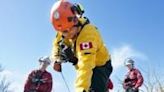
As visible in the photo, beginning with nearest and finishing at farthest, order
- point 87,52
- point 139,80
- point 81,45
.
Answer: point 87,52
point 81,45
point 139,80

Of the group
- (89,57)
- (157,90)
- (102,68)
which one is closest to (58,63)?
(102,68)

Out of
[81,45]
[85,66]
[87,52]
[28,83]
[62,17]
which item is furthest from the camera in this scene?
[28,83]

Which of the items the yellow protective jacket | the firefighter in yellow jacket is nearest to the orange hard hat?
the firefighter in yellow jacket

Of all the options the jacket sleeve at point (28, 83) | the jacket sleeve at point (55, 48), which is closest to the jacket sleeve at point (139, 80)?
the jacket sleeve at point (28, 83)

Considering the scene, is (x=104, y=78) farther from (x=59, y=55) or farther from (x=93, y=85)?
(x=59, y=55)

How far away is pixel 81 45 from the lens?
4.82 metres

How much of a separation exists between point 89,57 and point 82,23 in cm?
66

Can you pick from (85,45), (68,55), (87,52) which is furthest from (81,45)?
(68,55)

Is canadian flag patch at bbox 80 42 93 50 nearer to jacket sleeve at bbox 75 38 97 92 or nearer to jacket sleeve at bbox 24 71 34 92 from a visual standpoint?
jacket sleeve at bbox 75 38 97 92

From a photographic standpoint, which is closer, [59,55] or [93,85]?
[93,85]

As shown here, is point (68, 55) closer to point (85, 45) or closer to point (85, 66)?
point (85, 45)

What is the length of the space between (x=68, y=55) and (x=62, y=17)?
2.28 feet

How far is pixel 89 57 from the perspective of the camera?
4637 millimetres

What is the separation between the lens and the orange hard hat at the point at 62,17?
4.93 metres
